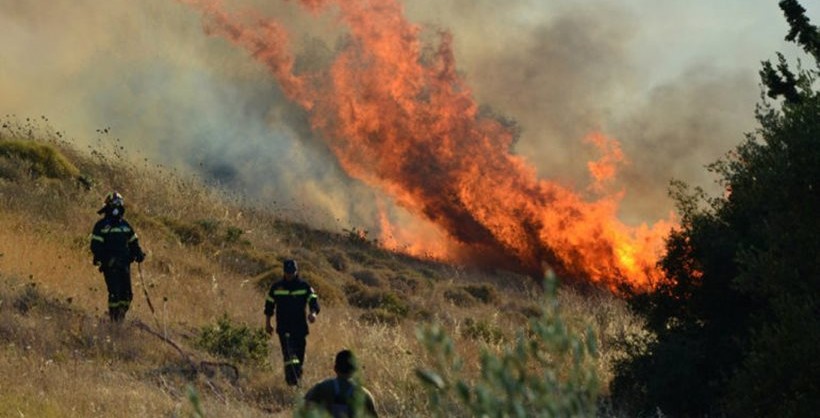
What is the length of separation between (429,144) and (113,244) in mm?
18875

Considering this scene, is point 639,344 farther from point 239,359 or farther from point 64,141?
point 64,141

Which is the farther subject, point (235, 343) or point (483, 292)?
point (483, 292)

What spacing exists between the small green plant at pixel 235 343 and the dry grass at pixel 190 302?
0.25m

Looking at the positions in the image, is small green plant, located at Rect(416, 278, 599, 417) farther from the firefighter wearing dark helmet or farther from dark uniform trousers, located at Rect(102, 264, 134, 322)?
dark uniform trousers, located at Rect(102, 264, 134, 322)

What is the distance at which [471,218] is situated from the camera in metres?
→ 35.8

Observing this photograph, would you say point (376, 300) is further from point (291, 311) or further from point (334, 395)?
point (334, 395)

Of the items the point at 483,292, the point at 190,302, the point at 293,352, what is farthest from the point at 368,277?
the point at 293,352

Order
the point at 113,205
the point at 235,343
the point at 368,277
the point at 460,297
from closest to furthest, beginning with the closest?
the point at 113,205
the point at 235,343
the point at 460,297
the point at 368,277

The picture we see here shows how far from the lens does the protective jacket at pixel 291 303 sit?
14.9 meters

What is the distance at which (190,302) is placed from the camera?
2058 centimetres

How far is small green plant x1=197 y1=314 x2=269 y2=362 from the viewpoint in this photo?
54.4ft

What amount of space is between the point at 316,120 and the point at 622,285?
85.1 ft

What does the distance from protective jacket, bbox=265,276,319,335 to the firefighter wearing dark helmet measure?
9.72ft

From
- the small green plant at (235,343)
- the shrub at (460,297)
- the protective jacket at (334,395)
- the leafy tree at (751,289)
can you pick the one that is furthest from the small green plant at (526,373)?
the shrub at (460,297)
